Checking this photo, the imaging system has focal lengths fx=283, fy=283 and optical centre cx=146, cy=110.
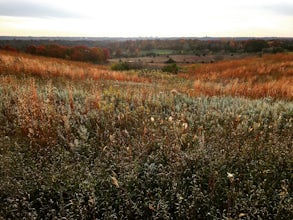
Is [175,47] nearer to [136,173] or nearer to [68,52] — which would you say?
[68,52]

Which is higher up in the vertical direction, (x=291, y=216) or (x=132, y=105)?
(x=132, y=105)

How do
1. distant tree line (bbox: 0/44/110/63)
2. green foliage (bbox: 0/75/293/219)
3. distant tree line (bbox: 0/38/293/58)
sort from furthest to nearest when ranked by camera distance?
distant tree line (bbox: 0/44/110/63)
distant tree line (bbox: 0/38/293/58)
green foliage (bbox: 0/75/293/219)

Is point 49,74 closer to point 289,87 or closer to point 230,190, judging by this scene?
point 289,87

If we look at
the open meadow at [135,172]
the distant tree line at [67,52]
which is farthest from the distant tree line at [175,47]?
the open meadow at [135,172]

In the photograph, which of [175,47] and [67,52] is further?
[175,47]

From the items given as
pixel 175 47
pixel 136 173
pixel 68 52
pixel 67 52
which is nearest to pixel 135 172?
pixel 136 173

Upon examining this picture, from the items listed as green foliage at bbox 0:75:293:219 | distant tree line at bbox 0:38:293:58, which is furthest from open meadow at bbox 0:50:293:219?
distant tree line at bbox 0:38:293:58

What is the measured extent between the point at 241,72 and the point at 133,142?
2174 centimetres

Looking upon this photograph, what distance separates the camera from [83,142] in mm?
4750

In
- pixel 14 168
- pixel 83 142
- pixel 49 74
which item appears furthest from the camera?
pixel 49 74

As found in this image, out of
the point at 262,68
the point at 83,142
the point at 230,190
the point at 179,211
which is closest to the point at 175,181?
the point at 179,211

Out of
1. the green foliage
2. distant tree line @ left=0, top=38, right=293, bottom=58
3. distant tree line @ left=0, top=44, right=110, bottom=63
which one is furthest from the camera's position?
distant tree line @ left=0, top=44, right=110, bottom=63

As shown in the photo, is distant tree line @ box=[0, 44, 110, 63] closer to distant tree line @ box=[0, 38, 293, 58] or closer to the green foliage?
distant tree line @ box=[0, 38, 293, 58]

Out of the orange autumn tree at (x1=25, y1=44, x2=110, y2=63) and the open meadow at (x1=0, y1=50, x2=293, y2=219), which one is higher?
the orange autumn tree at (x1=25, y1=44, x2=110, y2=63)
